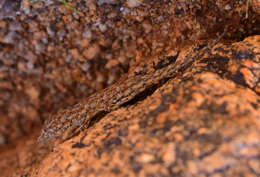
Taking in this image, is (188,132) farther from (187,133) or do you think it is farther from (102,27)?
(102,27)

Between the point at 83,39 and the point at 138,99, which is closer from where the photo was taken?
the point at 138,99

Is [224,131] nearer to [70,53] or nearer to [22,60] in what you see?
[70,53]

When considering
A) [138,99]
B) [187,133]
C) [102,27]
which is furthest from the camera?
[102,27]

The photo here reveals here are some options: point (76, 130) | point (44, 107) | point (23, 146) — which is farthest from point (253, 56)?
point (23, 146)

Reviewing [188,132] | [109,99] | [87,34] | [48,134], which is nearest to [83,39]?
[87,34]

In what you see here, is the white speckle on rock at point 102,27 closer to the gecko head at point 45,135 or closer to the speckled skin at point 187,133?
the speckled skin at point 187,133

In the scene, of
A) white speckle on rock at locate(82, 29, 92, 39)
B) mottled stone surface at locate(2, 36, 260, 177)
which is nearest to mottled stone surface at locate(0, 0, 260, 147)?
white speckle on rock at locate(82, 29, 92, 39)

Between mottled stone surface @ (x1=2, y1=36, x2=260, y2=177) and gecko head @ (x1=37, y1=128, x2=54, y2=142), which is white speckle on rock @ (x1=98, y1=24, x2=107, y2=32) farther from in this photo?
gecko head @ (x1=37, y1=128, x2=54, y2=142)
